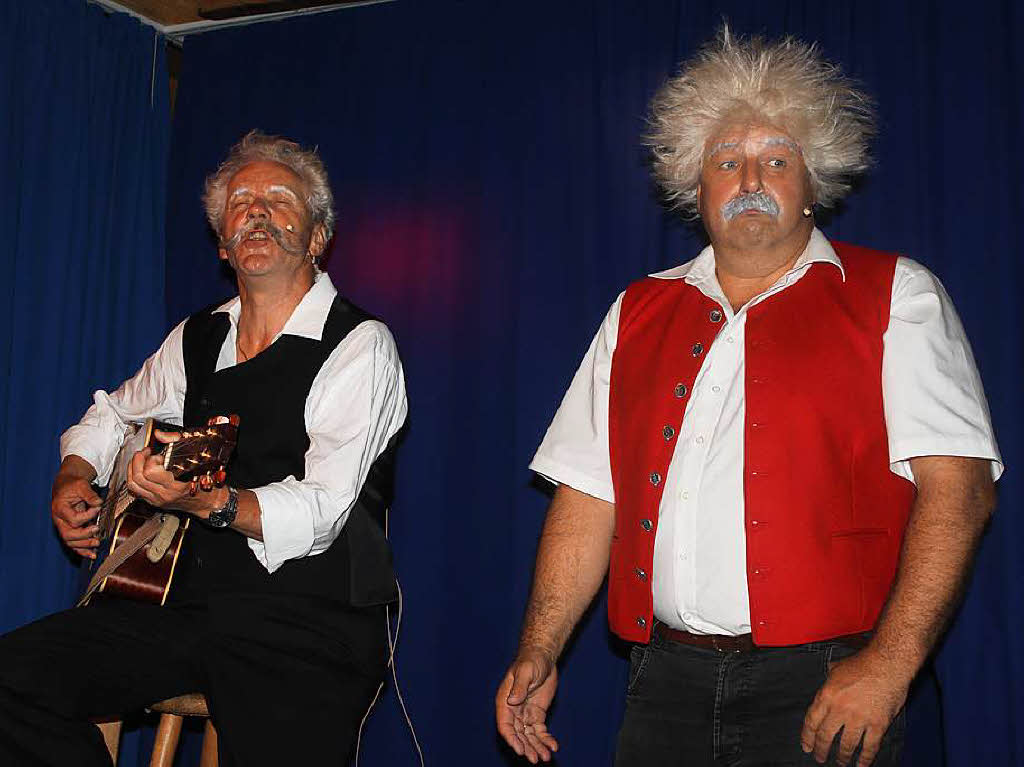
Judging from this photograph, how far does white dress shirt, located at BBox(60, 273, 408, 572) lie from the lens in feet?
8.32

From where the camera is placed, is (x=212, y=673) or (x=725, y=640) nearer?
(x=725, y=640)

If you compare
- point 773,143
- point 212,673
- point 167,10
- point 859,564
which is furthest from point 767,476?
point 167,10

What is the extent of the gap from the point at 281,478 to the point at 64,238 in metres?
1.65

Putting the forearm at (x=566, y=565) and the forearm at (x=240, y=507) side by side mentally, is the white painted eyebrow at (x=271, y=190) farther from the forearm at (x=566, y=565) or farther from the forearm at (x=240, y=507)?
the forearm at (x=566, y=565)

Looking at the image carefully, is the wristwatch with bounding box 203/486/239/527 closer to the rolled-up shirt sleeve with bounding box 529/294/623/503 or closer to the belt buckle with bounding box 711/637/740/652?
the rolled-up shirt sleeve with bounding box 529/294/623/503

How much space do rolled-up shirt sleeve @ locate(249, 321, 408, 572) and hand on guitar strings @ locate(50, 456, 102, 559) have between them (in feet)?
1.88

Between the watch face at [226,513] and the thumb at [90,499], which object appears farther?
the thumb at [90,499]

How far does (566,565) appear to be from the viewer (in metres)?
2.25

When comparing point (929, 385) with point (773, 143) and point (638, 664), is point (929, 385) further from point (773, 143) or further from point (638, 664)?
point (638, 664)

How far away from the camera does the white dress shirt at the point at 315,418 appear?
99.9 inches

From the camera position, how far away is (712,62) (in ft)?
8.14

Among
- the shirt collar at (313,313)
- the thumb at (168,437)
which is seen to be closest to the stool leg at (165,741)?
the thumb at (168,437)

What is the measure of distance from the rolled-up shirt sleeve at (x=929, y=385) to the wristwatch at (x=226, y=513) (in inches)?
55.7

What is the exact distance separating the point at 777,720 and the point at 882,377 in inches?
26.1
